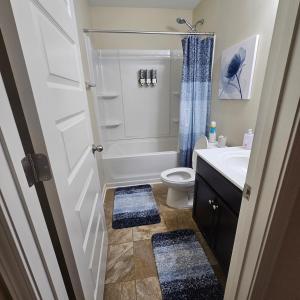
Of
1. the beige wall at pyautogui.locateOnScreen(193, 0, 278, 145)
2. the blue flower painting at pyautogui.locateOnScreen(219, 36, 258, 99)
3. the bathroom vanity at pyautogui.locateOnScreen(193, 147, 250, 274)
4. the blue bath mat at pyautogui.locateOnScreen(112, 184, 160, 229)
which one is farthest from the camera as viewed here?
the blue bath mat at pyautogui.locateOnScreen(112, 184, 160, 229)

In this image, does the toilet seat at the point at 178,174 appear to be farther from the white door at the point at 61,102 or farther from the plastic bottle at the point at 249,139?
the white door at the point at 61,102

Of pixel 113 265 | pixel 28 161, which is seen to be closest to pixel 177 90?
pixel 113 265

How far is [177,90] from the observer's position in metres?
2.95

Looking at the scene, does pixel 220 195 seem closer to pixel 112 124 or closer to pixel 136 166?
pixel 136 166

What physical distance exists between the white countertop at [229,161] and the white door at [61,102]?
2.80 ft

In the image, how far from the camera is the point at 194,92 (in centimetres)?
214

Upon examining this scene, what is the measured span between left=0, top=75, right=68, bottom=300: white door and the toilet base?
5.26 ft

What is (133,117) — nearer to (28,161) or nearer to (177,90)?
(177,90)

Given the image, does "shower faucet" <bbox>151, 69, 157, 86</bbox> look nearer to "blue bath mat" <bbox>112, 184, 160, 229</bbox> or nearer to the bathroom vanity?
"blue bath mat" <bbox>112, 184, 160, 229</bbox>

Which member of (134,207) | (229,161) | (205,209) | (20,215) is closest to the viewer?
(20,215)

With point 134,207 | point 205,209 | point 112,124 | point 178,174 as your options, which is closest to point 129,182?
point 134,207

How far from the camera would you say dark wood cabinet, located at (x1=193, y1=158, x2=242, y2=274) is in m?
1.05

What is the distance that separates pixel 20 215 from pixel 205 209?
1318mm

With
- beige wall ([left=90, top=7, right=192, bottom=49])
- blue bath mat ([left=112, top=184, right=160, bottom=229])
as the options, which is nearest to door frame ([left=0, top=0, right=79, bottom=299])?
blue bath mat ([left=112, top=184, right=160, bottom=229])
